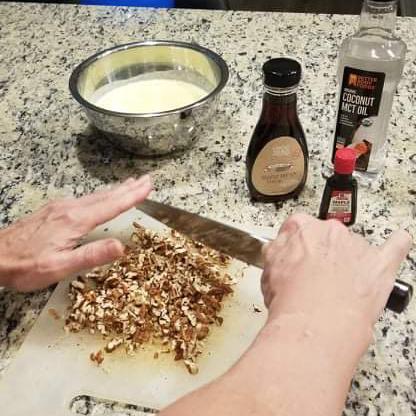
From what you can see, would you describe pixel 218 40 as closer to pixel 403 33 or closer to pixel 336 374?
pixel 403 33

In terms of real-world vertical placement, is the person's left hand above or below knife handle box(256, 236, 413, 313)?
below

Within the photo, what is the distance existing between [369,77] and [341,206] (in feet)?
0.72

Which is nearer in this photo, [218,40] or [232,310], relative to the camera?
[232,310]

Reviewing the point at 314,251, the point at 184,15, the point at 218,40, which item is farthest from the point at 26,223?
the point at 184,15

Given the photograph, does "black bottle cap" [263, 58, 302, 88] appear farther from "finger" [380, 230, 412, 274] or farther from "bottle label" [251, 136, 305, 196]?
"finger" [380, 230, 412, 274]

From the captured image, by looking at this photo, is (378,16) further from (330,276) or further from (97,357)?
(97,357)

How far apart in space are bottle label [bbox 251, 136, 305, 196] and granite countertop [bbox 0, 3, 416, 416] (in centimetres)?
4

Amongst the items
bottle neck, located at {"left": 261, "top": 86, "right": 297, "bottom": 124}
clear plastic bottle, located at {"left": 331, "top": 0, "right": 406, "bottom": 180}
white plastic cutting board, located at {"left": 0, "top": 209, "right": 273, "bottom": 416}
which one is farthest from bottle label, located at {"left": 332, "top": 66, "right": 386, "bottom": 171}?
white plastic cutting board, located at {"left": 0, "top": 209, "right": 273, "bottom": 416}

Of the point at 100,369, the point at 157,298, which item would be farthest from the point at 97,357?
the point at 157,298

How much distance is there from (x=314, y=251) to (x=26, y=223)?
17.6 inches

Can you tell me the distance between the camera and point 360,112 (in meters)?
0.99

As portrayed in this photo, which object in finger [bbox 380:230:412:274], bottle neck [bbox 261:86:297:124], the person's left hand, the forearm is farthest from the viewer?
bottle neck [bbox 261:86:297:124]

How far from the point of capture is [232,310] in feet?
2.83

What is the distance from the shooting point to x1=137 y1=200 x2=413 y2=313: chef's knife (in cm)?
84
